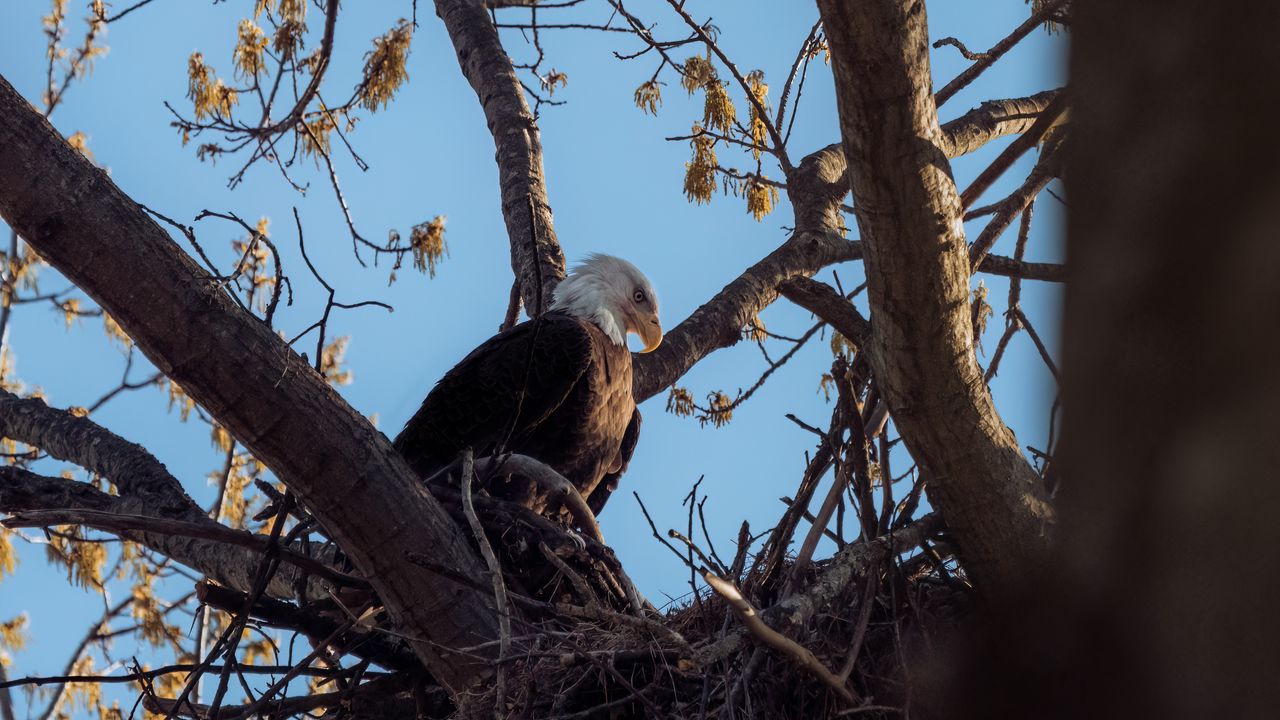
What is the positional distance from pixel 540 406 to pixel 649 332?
42.9 inches

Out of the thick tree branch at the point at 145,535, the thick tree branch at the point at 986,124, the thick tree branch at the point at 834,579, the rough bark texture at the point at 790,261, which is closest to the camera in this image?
the thick tree branch at the point at 834,579

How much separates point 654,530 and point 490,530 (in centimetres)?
109

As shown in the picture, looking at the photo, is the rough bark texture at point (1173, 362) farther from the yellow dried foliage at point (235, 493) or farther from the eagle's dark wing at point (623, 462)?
the yellow dried foliage at point (235, 493)

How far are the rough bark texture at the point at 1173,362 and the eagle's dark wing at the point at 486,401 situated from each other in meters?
3.34

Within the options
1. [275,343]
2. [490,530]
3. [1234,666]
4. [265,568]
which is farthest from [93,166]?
[1234,666]

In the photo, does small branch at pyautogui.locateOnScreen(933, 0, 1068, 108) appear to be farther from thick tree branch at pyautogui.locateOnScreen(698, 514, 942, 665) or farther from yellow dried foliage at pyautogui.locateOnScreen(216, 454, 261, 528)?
yellow dried foliage at pyautogui.locateOnScreen(216, 454, 261, 528)

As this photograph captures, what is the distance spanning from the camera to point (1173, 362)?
838 millimetres

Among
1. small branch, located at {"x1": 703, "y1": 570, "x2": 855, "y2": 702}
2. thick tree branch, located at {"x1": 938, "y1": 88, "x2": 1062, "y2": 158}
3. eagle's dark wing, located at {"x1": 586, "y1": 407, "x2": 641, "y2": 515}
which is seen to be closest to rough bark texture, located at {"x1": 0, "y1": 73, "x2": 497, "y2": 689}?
small branch, located at {"x1": 703, "y1": 570, "x2": 855, "y2": 702}

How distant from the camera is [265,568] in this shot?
2568 millimetres

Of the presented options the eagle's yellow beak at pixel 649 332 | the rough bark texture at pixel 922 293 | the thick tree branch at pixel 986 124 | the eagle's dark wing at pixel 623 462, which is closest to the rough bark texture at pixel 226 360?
the rough bark texture at pixel 922 293

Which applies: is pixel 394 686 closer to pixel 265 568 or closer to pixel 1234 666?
pixel 265 568

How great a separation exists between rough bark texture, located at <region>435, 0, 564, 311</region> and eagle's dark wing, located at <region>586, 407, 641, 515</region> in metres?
0.63

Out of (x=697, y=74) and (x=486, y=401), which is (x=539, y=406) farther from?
(x=697, y=74)

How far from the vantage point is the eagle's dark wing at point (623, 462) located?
4.80 meters
